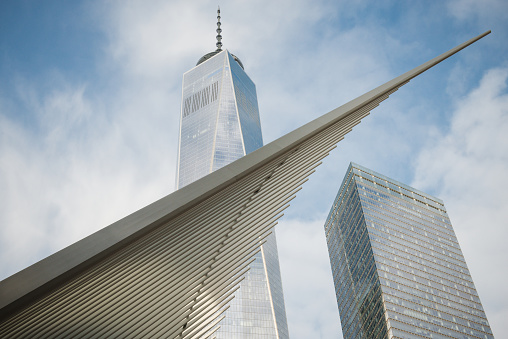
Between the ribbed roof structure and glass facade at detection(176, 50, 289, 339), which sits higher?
glass facade at detection(176, 50, 289, 339)

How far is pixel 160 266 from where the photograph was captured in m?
11.8

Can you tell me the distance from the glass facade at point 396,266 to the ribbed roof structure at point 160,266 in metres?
83.6

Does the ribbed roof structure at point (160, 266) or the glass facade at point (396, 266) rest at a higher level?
the glass facade at point (396, 266)

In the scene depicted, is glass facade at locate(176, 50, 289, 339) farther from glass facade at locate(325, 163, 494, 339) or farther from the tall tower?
glass facade at locate(325, 163, 494, 339)

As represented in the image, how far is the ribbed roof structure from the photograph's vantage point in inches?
401

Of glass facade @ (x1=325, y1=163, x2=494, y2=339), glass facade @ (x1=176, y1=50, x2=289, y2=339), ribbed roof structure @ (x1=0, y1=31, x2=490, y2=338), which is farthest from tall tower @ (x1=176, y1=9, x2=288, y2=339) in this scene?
ribbed roof structure @ (x1=0, y1=31, x2=490, y2=338)

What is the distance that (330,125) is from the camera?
17.5 meters

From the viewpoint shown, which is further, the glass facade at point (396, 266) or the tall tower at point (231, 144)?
the tall tower at point (231, 144)

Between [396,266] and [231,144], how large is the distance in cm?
5245

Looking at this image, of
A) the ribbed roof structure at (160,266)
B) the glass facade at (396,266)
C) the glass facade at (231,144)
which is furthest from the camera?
the glass facade at (231,144)

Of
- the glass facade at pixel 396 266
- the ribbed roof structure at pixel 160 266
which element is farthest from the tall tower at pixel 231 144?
the ribbed roof structure at pixel 160 266

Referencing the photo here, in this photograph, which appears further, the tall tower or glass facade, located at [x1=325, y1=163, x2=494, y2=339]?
the tall tower

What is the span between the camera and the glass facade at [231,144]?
103438 millimetres

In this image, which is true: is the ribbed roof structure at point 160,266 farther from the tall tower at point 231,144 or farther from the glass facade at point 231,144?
the tall tower at point 231,144
